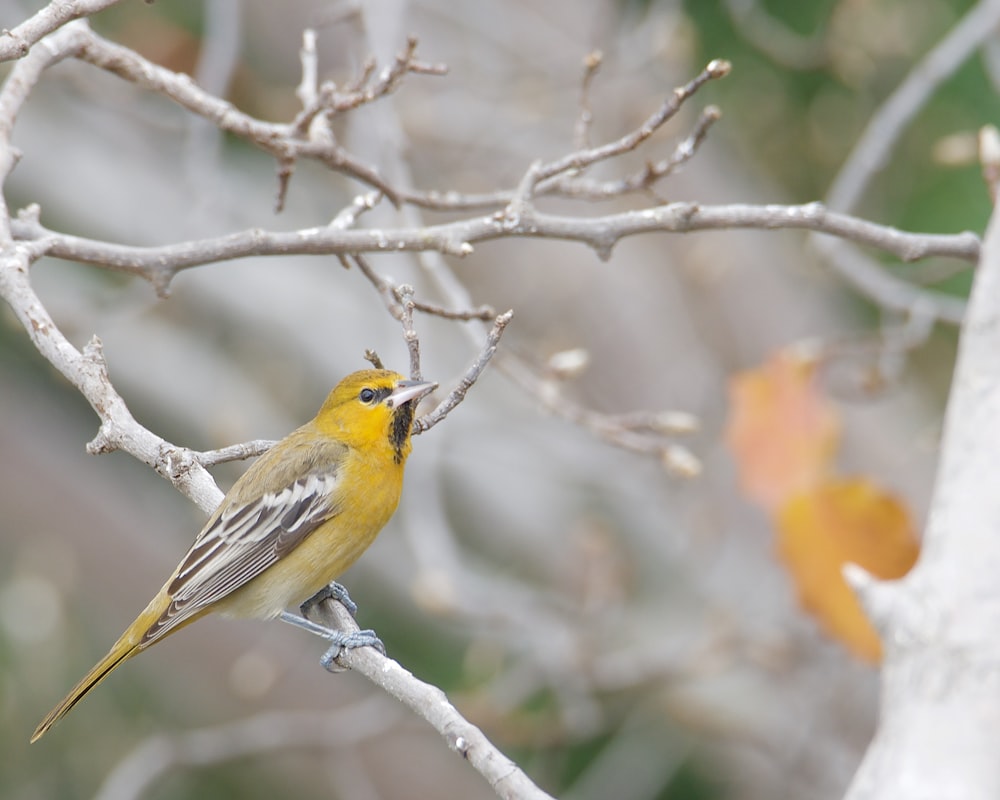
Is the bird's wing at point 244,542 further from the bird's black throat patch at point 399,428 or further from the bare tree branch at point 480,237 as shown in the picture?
the bare tree branch at point 480,237

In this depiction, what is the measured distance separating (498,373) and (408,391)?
3903 mm

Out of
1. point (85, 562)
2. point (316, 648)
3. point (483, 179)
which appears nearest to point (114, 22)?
point (483, 179)

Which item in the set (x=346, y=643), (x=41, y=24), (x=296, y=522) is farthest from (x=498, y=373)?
(x=41, y=24)

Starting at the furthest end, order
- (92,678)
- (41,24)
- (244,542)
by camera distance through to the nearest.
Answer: (244,542), (92,678), (41,24)

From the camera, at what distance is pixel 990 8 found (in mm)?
5926

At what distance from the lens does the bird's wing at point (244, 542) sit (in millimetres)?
4109

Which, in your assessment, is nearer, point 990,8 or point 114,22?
point 990,8

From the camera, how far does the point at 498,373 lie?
26.1 feet

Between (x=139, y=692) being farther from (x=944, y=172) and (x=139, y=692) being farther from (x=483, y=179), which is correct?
(x=944, y=172)

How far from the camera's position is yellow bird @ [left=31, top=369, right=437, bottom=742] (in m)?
4.13

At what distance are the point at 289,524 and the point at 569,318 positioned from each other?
14.6 feet

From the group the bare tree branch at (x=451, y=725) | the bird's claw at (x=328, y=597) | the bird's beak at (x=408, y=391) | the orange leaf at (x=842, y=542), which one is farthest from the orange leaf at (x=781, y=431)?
the bare tree branch at (x=451, y=725)

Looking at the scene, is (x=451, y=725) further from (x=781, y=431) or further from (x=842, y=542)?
(x=781, y=431)

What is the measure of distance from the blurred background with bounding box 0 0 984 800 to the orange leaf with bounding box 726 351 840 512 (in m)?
1.65
